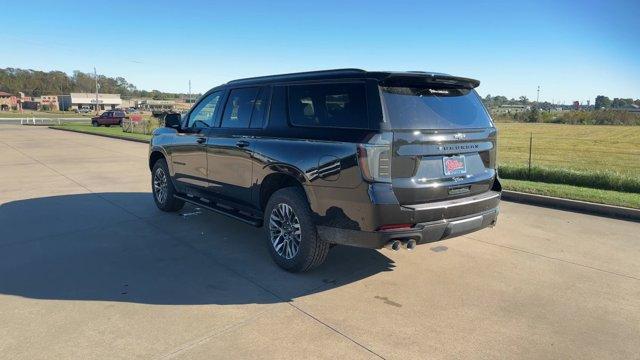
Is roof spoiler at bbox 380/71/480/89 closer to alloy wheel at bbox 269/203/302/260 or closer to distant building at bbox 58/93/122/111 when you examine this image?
alloy wheel at bbox 269/203/302/260

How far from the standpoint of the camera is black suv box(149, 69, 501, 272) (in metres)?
3.74

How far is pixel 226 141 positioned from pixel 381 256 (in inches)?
90.1

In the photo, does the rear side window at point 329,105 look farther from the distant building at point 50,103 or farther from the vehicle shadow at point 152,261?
the distant building at point 50,103

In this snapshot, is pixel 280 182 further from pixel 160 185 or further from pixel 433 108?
pixel 160 185

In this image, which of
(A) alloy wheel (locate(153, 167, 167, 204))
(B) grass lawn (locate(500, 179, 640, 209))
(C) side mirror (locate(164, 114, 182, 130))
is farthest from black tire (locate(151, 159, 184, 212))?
(B) grass lawn (locate(500, 179, 640, 209))

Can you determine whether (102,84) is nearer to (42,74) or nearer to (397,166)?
(42,74)

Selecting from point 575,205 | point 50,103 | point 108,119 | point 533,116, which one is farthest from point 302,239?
point 50,103

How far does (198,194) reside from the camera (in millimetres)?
6133

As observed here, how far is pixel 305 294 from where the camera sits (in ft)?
13.3

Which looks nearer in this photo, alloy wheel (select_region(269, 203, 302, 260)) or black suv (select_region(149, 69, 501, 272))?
black suv (select_region(149, 69, 501, 272))

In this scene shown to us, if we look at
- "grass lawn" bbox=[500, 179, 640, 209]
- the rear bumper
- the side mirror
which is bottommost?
"grass lawn" bbox=[500, 179, 640, 209]

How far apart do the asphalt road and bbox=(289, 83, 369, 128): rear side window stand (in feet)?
5.07

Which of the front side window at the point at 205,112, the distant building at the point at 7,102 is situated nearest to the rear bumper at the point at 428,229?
the front side window at the point at 205,112

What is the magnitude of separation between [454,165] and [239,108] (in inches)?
105
